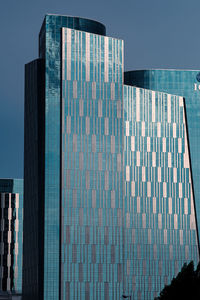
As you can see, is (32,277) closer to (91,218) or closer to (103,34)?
(91,218)

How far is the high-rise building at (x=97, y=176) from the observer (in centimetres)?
17312

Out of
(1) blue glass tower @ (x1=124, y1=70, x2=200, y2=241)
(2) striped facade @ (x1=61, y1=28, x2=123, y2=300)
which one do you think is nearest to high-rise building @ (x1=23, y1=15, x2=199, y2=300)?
(2) striped facade @ (x1=61, y1=28, x2=123, y2=300)

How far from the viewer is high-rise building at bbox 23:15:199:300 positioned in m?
173

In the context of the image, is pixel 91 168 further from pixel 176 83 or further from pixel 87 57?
pixel 176 83

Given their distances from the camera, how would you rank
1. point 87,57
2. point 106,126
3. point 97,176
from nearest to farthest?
1. point 97,176
2. point 106,126
3. point 87,57

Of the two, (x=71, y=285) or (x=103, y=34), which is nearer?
(x=71, y=285)

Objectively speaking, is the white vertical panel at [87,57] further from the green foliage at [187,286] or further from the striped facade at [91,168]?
the green foliage at [187,286]

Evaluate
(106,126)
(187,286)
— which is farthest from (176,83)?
(187,286)

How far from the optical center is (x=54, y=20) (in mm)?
182000

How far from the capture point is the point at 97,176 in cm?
17825

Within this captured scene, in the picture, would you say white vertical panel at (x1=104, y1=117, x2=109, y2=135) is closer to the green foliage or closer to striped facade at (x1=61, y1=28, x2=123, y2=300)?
striped facade at (x1=61, y1=28, x2=123, y2=300)

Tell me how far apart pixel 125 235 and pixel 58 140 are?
26914mm

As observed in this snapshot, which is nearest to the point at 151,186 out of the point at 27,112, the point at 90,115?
the point at 90,115

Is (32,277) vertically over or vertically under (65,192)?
under
